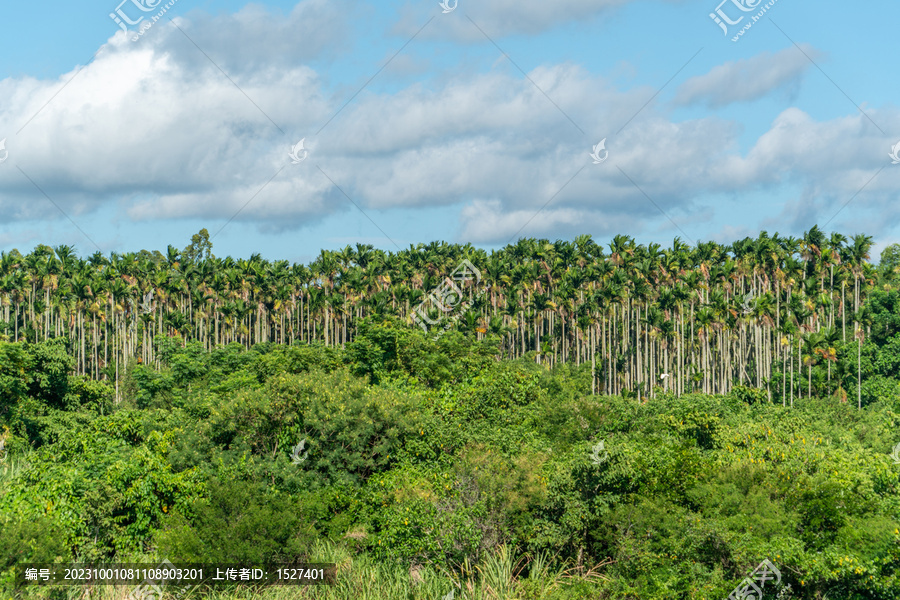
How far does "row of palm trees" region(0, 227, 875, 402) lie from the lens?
83688mm

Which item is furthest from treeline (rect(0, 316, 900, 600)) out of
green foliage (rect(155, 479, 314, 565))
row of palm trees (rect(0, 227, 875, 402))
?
row of palm trees (rect(0, 227, 875, 402))

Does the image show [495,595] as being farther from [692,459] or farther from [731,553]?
[692,459]

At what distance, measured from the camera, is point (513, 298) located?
89.0 m

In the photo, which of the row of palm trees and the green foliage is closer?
the green foliage

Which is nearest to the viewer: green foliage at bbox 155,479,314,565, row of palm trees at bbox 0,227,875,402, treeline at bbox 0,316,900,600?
treeline at bbox 0,316,900,600

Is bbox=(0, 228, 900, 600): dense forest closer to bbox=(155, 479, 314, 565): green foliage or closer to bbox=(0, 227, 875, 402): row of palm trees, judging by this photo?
bbox=(155, 479, 314, 565): green foliage

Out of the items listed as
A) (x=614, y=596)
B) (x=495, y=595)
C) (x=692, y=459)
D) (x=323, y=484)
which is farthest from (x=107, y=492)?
(x=692, y=459)

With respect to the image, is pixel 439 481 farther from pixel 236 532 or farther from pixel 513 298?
pixel 513 298

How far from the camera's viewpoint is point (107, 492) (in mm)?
21328

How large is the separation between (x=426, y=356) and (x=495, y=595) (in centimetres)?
2249

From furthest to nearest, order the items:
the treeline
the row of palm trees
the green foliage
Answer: the row of palm trees → the green foliage → the treeline

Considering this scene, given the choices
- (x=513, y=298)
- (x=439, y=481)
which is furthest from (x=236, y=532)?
(x=513, y=298)

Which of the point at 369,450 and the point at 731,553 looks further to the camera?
the point at 369,450

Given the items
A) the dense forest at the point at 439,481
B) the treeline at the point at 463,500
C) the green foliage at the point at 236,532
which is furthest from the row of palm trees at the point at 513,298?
the green foliage at the point at 236,532
